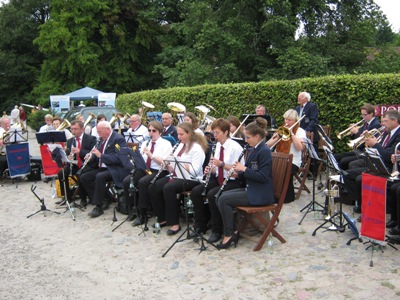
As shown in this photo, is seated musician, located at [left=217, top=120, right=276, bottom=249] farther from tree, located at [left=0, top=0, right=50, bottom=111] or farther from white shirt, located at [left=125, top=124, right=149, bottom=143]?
tree, located at [left=0, top=0, right=50, bottom=111]

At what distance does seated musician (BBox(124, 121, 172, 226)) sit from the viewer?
7.30 m

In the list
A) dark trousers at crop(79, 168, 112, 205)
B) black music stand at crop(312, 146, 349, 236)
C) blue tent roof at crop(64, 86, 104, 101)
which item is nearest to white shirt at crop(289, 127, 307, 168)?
black music stand at crop(312, 146, 349, 236)

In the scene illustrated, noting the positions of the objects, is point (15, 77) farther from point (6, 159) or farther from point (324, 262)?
point (324, 262)

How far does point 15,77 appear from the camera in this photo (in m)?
41.4

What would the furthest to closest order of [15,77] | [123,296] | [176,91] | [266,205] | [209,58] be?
[15,77], [209,58], [176,91], [266,205], [123,296]

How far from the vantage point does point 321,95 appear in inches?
420

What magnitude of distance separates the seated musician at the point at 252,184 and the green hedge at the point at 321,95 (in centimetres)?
523

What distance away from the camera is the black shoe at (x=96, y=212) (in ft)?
26.1

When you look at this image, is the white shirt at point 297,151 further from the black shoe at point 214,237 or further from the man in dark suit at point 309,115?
the black shoe at point 214,237

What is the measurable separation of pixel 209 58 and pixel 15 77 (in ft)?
85.2

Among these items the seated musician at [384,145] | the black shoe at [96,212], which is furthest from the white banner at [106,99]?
the seated musician at [384,145]

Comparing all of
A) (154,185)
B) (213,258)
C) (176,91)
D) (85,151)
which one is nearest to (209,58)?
(176,91)

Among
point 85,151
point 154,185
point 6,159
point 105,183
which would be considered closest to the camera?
point 154,185

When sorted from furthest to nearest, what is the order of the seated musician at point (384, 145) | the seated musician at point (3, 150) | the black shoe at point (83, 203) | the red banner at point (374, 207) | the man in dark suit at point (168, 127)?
the seated musician at point (3, 150), the man in dark suit at point (168, 127), the black shoe at point (83, 203), the seated musician at point (384, 145), the red banner at point (374, 207)
